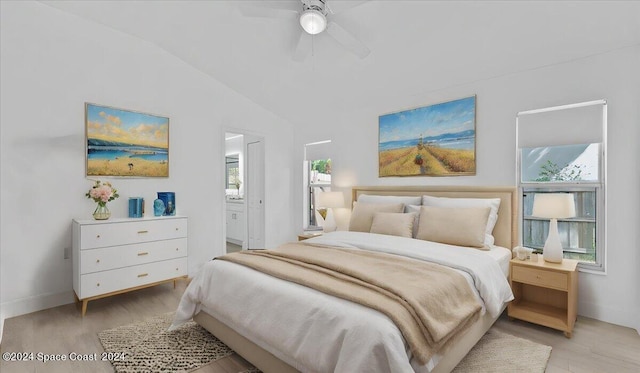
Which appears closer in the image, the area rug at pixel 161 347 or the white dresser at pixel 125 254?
the area rug at pixel 161 347

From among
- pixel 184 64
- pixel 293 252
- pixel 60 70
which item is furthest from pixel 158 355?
pixel 184 64

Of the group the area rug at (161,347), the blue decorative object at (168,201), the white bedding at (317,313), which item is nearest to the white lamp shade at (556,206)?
the white bedding at (317,313)

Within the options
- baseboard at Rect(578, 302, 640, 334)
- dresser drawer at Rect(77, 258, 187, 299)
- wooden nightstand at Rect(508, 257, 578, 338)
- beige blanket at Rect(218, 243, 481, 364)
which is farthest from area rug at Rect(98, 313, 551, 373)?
baseboard at Rect(578, 302, 640, 334)

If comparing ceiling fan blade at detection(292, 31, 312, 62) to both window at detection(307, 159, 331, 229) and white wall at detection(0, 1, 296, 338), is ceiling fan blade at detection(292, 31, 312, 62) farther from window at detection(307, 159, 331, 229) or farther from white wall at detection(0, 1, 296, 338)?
window at detection(307, 159, 331, 229)

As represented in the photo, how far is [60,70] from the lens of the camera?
3.07 m

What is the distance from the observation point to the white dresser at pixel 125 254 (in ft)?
9.36

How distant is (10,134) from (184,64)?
1946mm

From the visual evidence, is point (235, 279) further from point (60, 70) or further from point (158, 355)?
point (60, 70)

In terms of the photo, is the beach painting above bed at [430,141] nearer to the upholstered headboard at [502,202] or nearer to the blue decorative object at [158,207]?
the upholstered headboard at [502,202]

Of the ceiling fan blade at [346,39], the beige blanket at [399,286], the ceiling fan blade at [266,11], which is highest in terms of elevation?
the ceiling fan blade at [266,11]

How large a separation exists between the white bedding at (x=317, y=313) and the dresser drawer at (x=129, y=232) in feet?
3.82

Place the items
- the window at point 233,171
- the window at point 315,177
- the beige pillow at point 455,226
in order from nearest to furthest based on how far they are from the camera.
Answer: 1. the beige pillow at point 455,226
2. the window at point 315,177
3. the window at point 233,171

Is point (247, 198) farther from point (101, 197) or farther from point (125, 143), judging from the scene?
point (101, 197)

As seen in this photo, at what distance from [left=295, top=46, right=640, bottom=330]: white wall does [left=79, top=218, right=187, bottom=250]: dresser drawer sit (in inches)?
120
